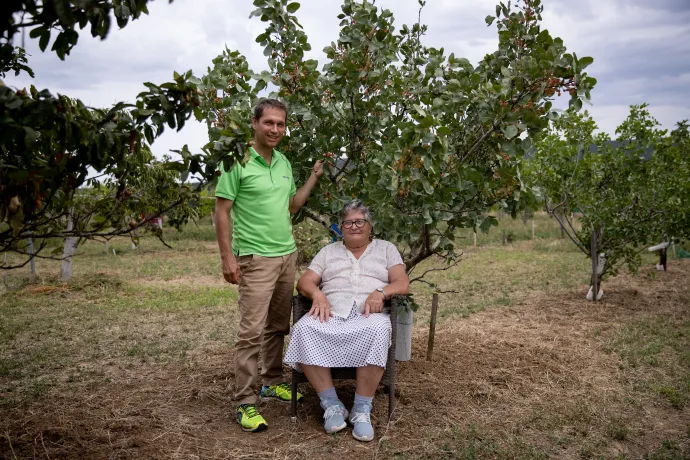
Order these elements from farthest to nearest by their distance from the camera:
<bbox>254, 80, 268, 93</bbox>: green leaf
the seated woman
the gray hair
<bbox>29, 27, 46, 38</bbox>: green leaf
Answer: <bbox>254, 80, 268, 93</bbox>: green leaf
the gray hair
the seated woman
<bbox>29, 27, 46, 38</bbox>: green leaf

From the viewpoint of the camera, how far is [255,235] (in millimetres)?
3688

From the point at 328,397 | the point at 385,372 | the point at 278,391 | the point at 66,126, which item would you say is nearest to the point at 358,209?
the point at 385,372

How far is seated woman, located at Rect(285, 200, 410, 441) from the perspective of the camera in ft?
11.5

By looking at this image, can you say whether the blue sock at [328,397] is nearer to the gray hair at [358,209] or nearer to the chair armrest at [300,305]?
the chair armrest at [300,305]

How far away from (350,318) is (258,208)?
949 millimetres

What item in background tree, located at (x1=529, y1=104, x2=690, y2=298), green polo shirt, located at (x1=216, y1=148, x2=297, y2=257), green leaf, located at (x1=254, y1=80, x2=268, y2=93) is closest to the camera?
green polo shirt, located at (x1=216, y1=148, x2=297, y2=257)

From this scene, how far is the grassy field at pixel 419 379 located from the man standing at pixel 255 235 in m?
0.40

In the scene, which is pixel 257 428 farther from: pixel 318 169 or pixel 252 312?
pixel 318 169

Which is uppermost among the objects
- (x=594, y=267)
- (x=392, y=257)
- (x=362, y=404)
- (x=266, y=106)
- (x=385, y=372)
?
(x=266, y=106)

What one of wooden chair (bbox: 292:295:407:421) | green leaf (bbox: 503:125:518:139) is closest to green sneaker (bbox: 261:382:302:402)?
wooden chair (bbox: 292:295:407:421)

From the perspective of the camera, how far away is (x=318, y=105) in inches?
159

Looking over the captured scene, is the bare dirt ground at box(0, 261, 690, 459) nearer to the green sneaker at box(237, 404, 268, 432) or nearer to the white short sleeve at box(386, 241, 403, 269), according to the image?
the green sneaker at box(237, 404, 268, 432)

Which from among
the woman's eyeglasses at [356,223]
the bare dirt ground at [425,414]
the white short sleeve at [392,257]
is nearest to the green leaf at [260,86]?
the woman's eyeglasses at [356,223]

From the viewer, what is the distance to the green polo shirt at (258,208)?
361cm
